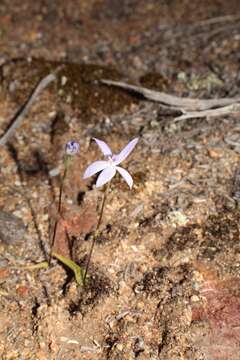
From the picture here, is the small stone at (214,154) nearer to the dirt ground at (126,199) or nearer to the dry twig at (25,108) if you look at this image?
the dirt ground at (126,199)

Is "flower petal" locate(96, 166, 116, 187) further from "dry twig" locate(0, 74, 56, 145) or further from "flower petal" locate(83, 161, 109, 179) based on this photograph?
"dry twig" locate(0, 74, 56, 145)

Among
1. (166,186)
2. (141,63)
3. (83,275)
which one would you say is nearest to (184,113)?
(166,186)

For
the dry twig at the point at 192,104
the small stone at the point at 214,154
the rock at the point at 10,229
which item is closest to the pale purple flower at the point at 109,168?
the rock at the point at 10,229

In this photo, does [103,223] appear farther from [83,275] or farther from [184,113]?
[184,113]

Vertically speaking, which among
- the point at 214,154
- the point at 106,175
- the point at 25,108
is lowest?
the point at 214,154

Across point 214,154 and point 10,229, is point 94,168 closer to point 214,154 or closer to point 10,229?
point 10,229

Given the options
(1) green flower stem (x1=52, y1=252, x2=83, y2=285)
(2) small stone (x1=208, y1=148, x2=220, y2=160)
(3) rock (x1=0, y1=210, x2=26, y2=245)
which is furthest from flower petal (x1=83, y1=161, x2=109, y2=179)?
(2) small stone (x1=208, y1=148, x2=220, y2=160)

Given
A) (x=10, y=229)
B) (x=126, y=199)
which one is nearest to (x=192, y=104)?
(x=126, y=199)
